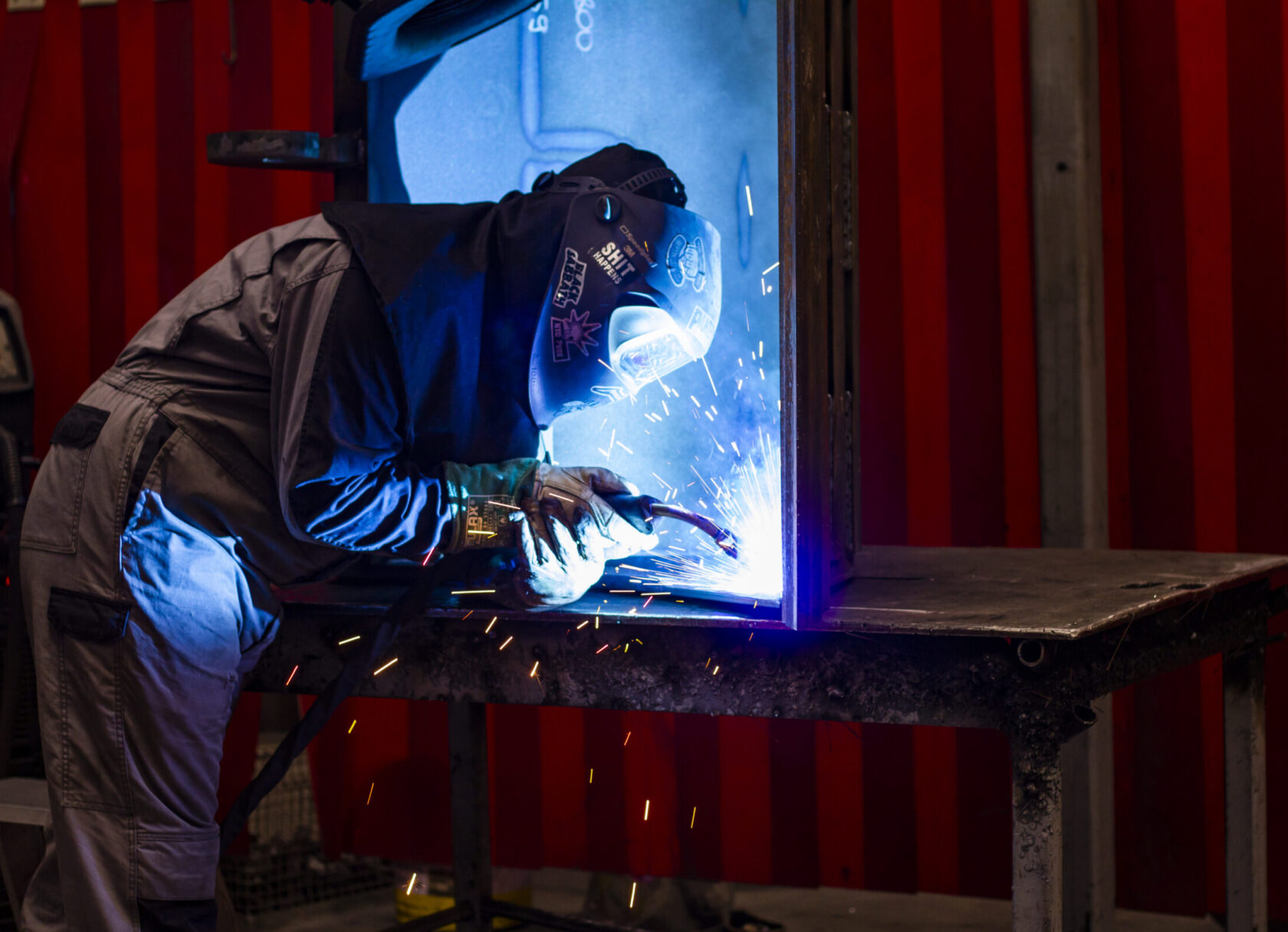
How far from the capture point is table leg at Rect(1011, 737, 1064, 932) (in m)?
1.35

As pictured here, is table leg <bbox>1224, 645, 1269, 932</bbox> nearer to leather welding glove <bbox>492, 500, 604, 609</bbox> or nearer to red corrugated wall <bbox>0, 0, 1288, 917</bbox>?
red corrugated wall <bbox>0, 0, 1288, 917</bbox>

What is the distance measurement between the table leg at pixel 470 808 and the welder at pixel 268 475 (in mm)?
871

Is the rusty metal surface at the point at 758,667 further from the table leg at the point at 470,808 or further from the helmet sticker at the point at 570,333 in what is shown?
the table leg at the point at 470,808

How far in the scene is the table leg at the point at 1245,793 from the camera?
209cm

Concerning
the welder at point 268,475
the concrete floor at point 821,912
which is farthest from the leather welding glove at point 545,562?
the concrete floor at point 821,912

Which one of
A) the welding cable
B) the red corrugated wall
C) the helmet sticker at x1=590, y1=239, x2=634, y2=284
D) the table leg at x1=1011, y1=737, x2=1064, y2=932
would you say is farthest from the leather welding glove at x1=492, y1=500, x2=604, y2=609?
the red corrugated wall

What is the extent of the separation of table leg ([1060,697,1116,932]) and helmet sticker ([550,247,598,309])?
1895 mm

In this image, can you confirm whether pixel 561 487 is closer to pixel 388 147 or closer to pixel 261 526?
pixel 261 526

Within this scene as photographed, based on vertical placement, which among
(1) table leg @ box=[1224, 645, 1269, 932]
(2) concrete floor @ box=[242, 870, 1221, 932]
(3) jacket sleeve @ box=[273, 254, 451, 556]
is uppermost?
(3) jacket sleeve @ box=[273, 254, 451, 556]

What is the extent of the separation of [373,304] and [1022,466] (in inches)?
80.8

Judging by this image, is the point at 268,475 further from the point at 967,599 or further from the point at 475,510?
the point at 967,599

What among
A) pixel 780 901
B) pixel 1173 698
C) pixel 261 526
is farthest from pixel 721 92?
pixel 780 901

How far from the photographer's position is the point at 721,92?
2146mm

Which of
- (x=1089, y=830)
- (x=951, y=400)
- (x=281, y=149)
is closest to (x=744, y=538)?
(x=281, y=149)
